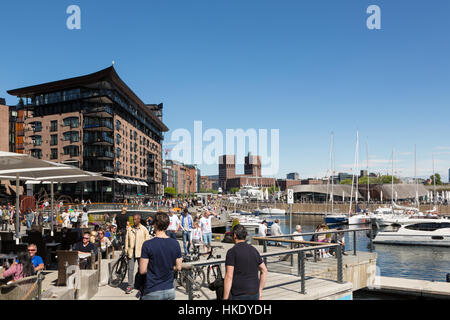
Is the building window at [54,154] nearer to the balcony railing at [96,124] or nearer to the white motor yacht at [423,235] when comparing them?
the balcony railing at [96,124]

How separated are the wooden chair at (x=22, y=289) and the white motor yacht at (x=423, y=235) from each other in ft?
133

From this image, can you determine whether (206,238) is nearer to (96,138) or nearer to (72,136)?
(96,138)

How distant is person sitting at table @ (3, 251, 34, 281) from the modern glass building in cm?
6090

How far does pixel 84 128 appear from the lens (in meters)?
68.4

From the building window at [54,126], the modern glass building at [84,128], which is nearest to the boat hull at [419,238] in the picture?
the modern glass building at [84,128]

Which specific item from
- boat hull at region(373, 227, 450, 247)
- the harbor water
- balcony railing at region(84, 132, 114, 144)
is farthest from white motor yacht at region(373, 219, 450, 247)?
balcony railing at region(84, 132, 114, 144)

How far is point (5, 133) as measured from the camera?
73375 millimetres

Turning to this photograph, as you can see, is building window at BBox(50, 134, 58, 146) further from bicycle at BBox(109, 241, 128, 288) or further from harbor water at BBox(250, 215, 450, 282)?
bicycle at BBox(109, 241, 128, 288)

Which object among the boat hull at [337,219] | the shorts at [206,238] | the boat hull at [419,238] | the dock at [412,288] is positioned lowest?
the boat hull at [337,219]

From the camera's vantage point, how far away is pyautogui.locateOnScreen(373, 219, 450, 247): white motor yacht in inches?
1507

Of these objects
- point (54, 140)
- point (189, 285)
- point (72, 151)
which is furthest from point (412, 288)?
point (54, 140)

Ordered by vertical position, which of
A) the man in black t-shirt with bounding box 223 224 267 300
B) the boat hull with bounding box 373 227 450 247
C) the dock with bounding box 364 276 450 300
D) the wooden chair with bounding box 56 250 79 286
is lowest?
the boat hull with bounding box 373 227 450 247

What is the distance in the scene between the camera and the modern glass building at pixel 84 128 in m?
67.7
